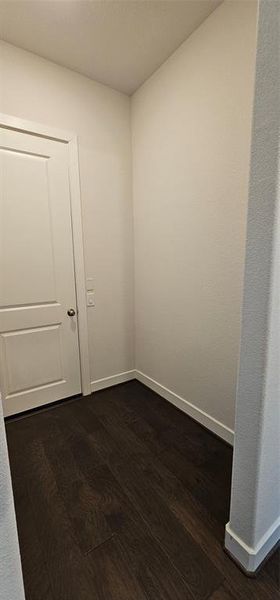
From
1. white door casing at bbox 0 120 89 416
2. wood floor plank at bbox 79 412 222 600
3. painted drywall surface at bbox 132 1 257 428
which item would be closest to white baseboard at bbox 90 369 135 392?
white door casing at bbox 0 120 89 416

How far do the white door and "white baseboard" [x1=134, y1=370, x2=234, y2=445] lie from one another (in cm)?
80

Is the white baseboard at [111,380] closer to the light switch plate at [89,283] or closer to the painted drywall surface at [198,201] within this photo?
the painted drywall surface at [198,201]

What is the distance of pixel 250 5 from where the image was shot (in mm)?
1300

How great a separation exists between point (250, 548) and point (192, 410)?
987mm

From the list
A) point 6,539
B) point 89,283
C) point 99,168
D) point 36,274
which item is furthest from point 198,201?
point 6,539

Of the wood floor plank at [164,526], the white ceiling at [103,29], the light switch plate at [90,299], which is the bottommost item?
the wood floor plank at [164,526]

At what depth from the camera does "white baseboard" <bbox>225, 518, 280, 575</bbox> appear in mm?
1006

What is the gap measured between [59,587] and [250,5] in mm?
2818

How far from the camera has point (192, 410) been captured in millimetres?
1982

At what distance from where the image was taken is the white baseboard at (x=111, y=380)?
2422mm

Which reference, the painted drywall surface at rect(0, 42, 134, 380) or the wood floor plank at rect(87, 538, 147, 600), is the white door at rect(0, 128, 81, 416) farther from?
the wood floor plank at rect(87, 538, 147, 600)

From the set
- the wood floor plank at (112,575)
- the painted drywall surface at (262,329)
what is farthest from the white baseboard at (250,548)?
the wood floor plank at (112,575)

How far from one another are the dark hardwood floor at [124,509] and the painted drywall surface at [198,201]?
0.42 metres

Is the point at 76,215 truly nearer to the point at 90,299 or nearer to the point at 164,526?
the point at 90,299
